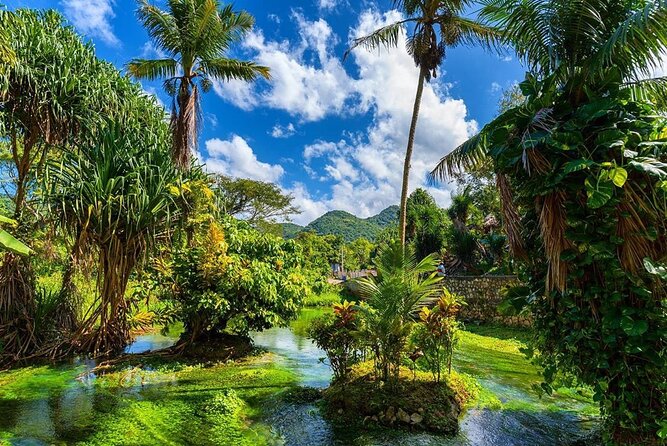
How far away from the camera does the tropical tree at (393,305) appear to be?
16.6 ft

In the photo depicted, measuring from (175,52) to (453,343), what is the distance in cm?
929

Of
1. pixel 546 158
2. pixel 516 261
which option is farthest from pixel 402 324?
pixel 546 158

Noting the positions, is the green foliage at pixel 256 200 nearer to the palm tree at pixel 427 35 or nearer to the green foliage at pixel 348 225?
the palm tree at pixel 427 35

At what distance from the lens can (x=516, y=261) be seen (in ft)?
13.1

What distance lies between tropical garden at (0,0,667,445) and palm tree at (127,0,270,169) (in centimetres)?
5

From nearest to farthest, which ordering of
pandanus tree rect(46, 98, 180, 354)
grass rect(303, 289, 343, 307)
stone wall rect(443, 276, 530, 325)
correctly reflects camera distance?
pandanus tree rect(46, 98, 180, 354), stone wall rect(443, 276, 530, 325), grass rect(303, 289, 343, 307)

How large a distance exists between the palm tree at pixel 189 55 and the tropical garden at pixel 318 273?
5cm

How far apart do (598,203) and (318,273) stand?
7080 mm

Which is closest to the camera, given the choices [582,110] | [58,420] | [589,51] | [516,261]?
[582,110]

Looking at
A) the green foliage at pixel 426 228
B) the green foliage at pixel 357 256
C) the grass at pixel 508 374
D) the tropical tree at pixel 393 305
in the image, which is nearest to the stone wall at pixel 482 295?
the grass at pixel 508 374

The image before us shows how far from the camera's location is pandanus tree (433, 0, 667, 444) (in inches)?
121

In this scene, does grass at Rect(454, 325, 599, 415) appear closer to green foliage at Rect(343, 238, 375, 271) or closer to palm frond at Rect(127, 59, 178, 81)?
palm frond at Rect(127, 59, 178, 81)

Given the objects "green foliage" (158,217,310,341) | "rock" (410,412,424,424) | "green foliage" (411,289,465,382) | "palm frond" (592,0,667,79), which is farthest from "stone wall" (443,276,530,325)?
"palm frond" (592,0,667,79)

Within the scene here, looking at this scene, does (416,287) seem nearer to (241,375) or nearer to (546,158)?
(546,158)
